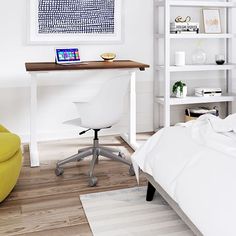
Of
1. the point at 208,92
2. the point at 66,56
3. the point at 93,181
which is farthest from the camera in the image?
the point at 208,92

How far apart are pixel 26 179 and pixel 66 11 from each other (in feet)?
6.49

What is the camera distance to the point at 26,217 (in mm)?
2473

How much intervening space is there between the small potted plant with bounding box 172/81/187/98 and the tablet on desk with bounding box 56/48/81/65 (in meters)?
1.29

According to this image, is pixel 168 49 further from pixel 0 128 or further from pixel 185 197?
pixel 185 197

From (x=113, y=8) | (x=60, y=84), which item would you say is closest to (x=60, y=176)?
(x=60, y=84)

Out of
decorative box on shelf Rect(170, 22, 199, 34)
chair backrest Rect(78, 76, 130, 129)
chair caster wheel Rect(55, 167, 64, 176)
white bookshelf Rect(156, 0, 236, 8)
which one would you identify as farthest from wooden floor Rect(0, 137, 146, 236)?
white bookshelf Rect(156, 0, 236, 8)

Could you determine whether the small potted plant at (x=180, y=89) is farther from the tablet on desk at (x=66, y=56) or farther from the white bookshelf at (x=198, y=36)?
the tablet on desk at (x=66, y=56)

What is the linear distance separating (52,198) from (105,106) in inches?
33.6

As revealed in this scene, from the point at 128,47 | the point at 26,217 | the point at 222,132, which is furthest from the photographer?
the point at 128,47

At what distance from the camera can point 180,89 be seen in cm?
444

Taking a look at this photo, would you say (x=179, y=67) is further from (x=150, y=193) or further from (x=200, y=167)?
(x=200, y=167)

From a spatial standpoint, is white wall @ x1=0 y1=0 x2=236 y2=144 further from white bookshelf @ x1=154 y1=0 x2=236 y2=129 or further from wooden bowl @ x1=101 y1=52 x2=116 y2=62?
wooden bowl @ x1=101 y1=52 x2=116 y2=62

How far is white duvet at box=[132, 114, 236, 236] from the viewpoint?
164 cm

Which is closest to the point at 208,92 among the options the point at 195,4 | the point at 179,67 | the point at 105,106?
the point at 179,67
